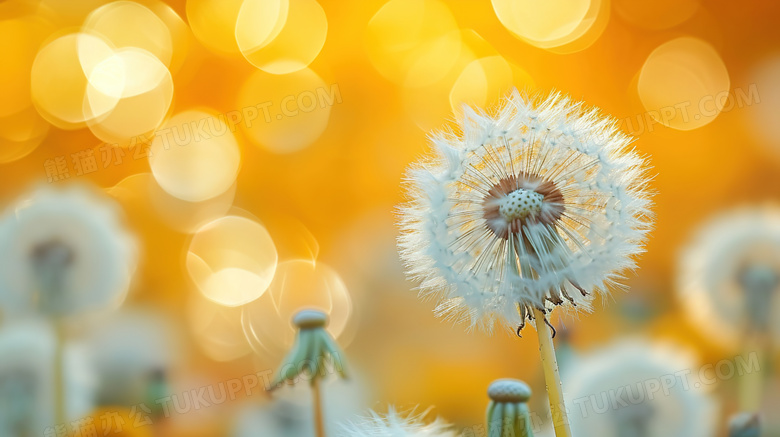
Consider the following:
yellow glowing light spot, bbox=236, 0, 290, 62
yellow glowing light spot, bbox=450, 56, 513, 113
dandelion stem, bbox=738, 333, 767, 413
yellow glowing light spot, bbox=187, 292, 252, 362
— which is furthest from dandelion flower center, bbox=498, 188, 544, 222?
yellow glowing light spot, bbox=236, 0, 290, 62

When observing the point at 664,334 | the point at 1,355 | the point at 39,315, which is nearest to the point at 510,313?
the point at 39,315

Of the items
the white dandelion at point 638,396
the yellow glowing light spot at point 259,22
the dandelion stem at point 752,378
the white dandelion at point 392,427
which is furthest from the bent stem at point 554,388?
the yellow glowing light spot at point 259,22

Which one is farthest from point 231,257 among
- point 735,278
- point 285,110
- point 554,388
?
point 554,388

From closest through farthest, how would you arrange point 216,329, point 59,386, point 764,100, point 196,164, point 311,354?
point 311,354, point 59,386, point 216,329, point 764,100, point 196,164

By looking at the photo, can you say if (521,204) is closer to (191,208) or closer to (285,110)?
(191,208)

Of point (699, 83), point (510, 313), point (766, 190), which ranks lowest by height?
point (510, 313)

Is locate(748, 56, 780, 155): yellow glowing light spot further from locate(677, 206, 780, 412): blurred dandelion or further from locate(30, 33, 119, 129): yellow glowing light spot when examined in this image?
locate(30, 33, 119, 129): yellow glowing light spot

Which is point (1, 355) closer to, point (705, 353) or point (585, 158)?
point (585, 158)
